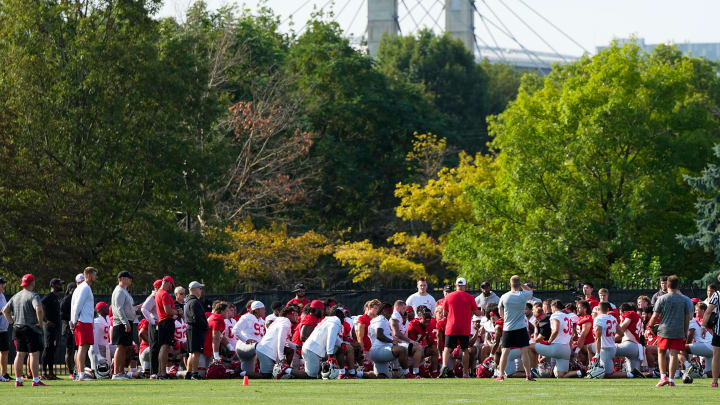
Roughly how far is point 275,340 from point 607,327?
5.83 m

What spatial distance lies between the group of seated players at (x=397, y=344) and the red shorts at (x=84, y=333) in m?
1.28

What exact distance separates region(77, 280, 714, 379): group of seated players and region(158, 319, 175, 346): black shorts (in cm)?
99

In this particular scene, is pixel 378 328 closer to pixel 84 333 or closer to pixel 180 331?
pixel 180 331

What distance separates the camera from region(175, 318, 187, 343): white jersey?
22.6 metres

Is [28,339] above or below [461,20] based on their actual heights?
below

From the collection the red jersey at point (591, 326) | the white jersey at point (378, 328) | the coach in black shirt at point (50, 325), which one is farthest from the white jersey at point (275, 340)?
the red jersey at point (591, 326)

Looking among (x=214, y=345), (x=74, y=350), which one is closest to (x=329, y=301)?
(x=214, y=345)

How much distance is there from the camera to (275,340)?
2133cm

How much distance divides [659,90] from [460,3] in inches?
3053

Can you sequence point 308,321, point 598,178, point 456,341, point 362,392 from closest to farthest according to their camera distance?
point 362,392 < point 456,341 < point 308,321 < point 598,178

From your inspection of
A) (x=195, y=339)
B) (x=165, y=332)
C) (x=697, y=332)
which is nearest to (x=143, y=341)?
(x=165, y=332)

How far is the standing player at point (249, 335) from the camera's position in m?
21.8

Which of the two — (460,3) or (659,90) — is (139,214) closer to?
(659,90)

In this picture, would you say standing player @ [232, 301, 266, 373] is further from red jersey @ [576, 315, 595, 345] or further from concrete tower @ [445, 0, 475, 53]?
concrete tower @ [445, 0, 475, 53]
